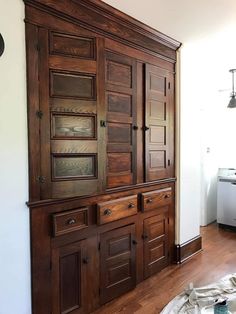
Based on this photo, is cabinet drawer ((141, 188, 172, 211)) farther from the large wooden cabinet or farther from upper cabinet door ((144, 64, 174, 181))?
upper cabinet door ((144, 64, 174, 181))

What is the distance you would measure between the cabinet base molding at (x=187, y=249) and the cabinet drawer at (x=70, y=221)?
139 cm

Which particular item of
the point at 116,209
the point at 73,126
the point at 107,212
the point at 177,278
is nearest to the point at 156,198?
the point at 116,209

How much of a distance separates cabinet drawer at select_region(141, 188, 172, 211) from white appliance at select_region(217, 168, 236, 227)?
5.38 feet

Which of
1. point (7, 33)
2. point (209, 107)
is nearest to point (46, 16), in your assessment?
point (7, 33)

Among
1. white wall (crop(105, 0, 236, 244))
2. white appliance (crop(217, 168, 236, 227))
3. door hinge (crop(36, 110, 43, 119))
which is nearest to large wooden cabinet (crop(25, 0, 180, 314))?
door hinge (crop(36, 110, 43, 119))

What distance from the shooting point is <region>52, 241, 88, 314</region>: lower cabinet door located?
1727mm

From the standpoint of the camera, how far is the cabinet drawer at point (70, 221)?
1.69 metres

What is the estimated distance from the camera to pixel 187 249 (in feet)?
9.43

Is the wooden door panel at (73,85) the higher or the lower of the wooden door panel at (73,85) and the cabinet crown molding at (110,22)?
the lower

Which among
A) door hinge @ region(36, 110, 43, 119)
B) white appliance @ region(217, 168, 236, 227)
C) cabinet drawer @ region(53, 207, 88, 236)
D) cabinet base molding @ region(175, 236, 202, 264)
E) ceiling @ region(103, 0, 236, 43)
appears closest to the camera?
door hinge @ region(36, 110, 43, 119)

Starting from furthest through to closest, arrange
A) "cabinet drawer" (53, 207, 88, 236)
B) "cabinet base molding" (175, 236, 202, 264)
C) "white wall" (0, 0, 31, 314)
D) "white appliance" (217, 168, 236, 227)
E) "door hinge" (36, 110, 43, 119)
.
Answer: "white appliance" (217, 168, 236, 227)
"cabinet base molding" (175, 236, 202, 264)
"cabinet drawer" (53, 207, 88, 236)
"door hinge" (36, 110, 43, 119)
"white wall" (0, 0, 31, 314)

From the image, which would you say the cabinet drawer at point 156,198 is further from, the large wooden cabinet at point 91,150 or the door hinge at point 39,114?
the door hinge at point 39,114

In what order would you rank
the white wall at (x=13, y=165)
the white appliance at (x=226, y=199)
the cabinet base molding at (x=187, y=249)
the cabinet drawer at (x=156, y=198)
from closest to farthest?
1. the white wall at (x=13, y=165)
2. the cabinet drawer at (x=156, y=198)
3. the cabinet base molding at (x=187, y=249)
4. the white appliance at (x=226, y=199)

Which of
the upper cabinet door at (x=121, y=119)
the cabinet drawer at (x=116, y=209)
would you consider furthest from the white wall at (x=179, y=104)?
the cabinet drawer at (x=116, y=209)
